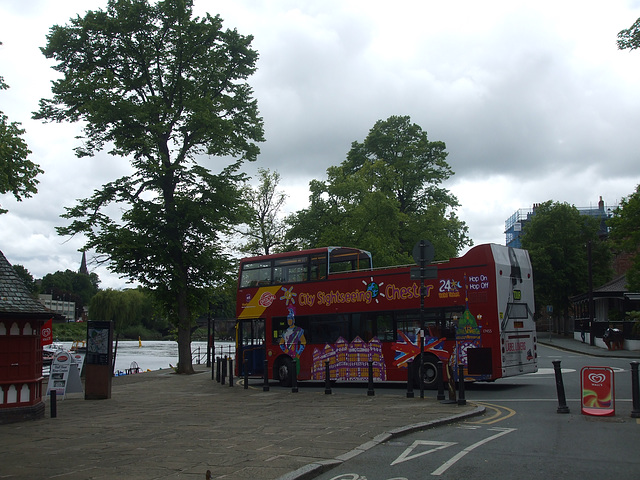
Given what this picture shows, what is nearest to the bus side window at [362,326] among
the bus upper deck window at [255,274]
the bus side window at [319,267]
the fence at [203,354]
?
the bus side window at [319,267]

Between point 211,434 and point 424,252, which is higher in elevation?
point 424,252

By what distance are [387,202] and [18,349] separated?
25.4m

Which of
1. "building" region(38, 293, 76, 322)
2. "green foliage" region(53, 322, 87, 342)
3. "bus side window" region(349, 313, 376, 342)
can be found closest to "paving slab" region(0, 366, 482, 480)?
"bus side window" region(349, 313, 376, 342)

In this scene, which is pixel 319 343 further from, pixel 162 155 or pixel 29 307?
pixel 162 155

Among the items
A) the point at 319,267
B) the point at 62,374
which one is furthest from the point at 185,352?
the point at 319,267

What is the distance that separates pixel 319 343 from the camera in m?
20.1

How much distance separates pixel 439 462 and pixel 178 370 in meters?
24.8

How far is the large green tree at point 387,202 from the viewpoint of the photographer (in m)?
35.8

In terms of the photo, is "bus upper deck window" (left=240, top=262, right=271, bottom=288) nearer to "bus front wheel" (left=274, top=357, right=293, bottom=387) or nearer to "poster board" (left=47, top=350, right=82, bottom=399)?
"bus front wheel" (left=274, top=357, right=293, bottom=387)

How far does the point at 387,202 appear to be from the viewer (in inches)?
1410

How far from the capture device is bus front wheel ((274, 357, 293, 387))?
68.6 feet

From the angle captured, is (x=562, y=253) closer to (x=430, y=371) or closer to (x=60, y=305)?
(x=430, y=371)

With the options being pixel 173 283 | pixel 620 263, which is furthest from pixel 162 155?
pixel 620 263

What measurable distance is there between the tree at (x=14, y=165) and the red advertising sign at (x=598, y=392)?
15.2m
